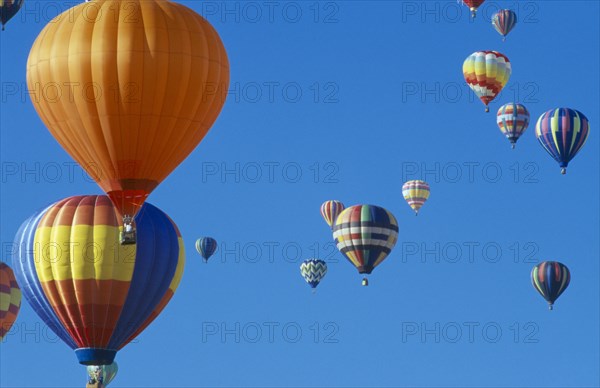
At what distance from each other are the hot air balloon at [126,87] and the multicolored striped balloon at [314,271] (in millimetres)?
28697

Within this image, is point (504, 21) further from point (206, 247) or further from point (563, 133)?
point (206, 247)

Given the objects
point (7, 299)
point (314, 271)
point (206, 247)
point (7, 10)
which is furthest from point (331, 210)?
point (7, 299)

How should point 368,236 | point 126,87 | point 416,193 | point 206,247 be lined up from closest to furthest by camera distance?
point 126,87
point 368,236
point 206,247
point 416,193

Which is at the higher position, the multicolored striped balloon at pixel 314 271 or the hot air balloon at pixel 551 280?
the multicolored striped balloon at pixel 314 271

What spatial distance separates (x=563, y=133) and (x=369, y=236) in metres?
8.21

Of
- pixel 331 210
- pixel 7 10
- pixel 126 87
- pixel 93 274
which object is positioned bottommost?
pixel 93 274

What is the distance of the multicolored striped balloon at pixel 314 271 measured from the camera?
76.8 m

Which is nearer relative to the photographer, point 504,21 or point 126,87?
point 126,87

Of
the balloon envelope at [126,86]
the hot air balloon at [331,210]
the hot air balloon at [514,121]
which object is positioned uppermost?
the hot air balloon at [514,121]

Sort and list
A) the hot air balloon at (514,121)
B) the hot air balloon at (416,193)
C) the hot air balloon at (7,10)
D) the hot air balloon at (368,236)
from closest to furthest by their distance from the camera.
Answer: the hot air balloon at (368,236) → the hot air balloon at (7,10) → the hot air balloon at (514,121) → the hot air balloon at (416,193)

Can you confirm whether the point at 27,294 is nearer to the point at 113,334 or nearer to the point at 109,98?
the point at 113,334

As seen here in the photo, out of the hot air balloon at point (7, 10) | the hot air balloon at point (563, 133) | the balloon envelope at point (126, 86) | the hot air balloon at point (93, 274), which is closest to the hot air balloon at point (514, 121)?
the hot air balloon at point (563, 133)

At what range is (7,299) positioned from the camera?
62.4 metres

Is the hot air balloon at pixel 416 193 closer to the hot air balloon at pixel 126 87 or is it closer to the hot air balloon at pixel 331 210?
the hot air balloon at pixel 331 210
